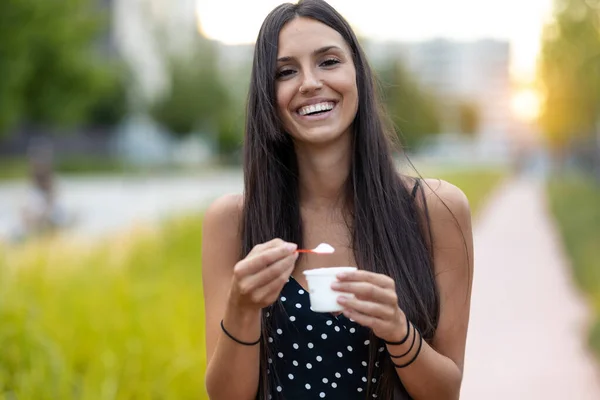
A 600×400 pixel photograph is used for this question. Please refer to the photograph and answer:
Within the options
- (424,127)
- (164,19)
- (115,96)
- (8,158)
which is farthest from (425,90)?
(8,158)

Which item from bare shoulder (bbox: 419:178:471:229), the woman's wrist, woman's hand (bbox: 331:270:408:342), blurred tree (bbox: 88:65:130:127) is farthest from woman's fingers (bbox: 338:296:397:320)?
blurred tree (bbox: 88:65:130:127)

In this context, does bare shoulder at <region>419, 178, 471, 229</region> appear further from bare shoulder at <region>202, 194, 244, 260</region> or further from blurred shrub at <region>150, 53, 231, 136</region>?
blurred shrub at <region>150, 53, 231, 136</region>

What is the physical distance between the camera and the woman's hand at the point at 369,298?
5.42 ft

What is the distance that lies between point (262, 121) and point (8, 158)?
38.4 m

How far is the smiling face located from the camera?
204 centimetres

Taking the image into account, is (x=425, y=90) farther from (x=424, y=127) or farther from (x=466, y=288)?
(x=466, y=288)

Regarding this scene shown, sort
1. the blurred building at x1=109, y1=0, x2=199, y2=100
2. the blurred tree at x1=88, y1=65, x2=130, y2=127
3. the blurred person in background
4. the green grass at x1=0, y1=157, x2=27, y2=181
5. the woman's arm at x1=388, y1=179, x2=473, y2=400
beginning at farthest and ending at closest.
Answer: the blurred building at x1=109, y1=0, x2=199, y2=100
the blurred tree at x1=88, y1=65, x2=130, y2=127
the green grass at x1=0, y1=157, x2=27, y2=181
the blurred person in background
the woman's arm at x1=388, y1=179, x2=473, y2=400

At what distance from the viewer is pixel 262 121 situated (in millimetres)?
2129

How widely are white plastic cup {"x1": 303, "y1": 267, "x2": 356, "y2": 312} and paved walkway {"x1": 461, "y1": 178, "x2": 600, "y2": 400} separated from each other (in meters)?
4.36

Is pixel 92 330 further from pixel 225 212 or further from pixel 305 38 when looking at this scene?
pixel 305 38

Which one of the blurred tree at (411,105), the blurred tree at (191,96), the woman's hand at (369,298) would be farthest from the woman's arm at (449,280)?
the blurred tree at (191,96)

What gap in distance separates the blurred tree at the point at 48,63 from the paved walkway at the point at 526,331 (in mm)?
12809

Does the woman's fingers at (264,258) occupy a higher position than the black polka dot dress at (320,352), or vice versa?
the woman's fingers at (264,258)

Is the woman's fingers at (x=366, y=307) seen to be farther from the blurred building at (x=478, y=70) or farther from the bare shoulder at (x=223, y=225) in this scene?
the blurred building at (x=478, y=70)
